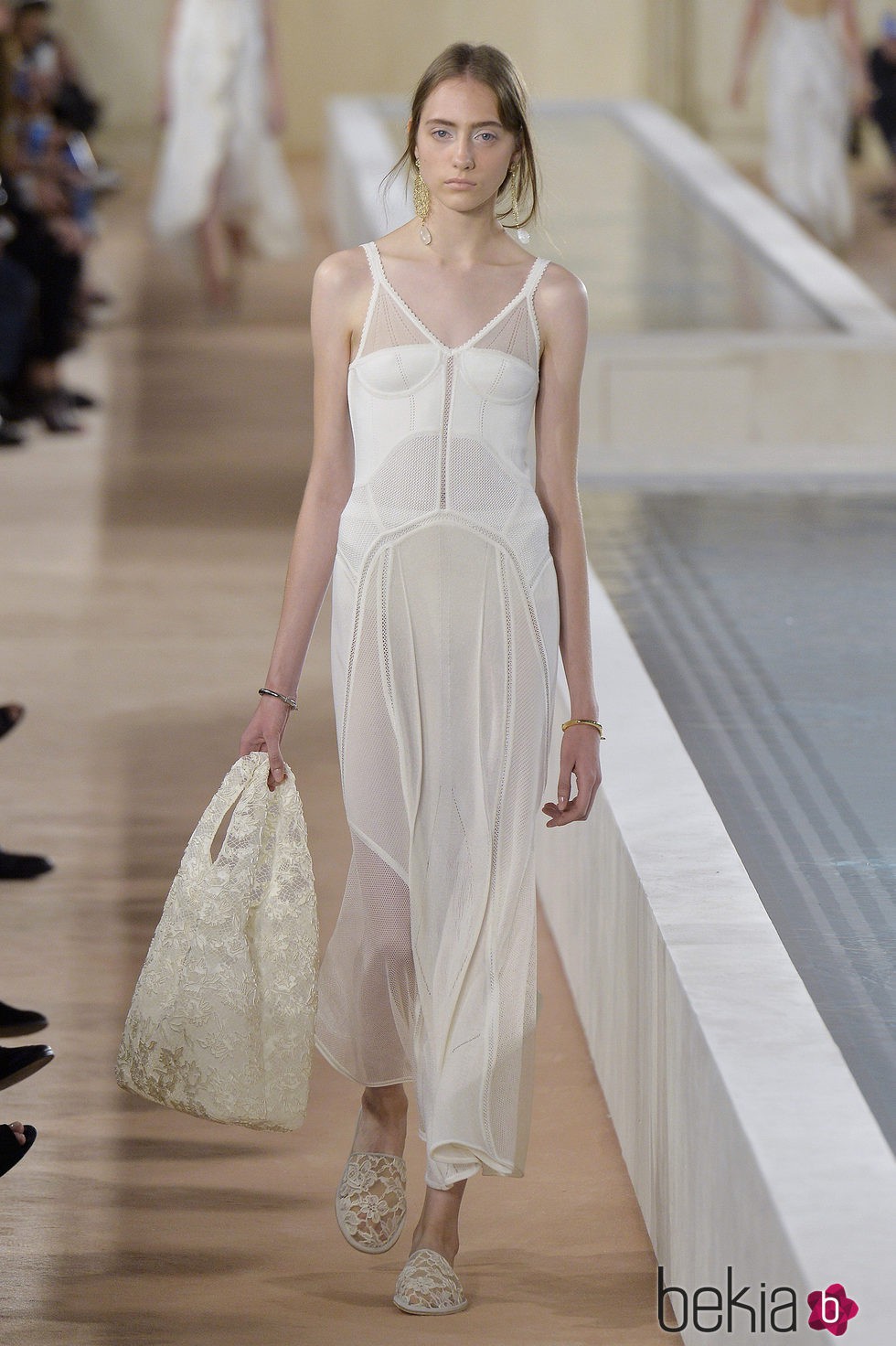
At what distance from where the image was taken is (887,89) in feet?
49.0

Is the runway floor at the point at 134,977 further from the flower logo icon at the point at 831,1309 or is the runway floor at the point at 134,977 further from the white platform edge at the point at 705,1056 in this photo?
the flower logo icon at the point at 831,1309

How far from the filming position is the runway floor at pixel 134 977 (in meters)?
3.07

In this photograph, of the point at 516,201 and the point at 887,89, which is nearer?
the point at 516,201

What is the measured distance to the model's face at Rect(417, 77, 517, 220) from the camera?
280 centimetres

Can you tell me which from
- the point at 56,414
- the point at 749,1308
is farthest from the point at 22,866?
the point at 56,414

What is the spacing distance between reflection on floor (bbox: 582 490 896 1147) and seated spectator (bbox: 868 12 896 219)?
9534 millimetres

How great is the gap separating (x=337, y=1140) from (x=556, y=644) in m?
1.04

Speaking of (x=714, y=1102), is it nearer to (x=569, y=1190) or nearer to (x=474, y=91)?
(x=569, y=1190)

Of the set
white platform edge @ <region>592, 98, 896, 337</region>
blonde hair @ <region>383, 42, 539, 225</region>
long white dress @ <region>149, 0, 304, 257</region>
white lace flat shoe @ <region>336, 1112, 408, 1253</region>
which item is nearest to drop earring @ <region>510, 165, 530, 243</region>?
blonde hair @ <region>383, 42, 539, 225</region>

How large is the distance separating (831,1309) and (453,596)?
1.07 m

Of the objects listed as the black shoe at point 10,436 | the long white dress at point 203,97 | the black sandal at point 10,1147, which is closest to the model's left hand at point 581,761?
the black sandal at point 10,1147

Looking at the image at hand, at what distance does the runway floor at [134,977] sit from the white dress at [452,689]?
0.29 meters

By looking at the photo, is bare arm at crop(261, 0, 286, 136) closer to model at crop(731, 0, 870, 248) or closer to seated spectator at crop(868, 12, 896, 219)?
model at crop(731, 0, 870, 248)

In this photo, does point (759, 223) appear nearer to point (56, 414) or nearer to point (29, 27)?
point (56, 414)
